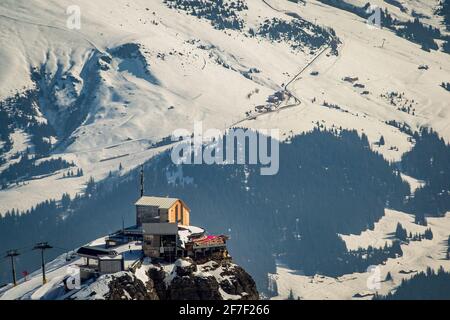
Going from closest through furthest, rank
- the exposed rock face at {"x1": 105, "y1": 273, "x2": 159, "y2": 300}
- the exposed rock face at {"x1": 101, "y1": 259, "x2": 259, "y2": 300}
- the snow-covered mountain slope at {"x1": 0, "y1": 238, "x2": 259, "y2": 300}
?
the exposed rock face at {"x1": 105, "y1": 273, "x2": 159, "y2": 300} → the snow-covered mountain slope at {"x1": 0, "y1": 238, "x2": 259, "y2": 300} → the exposed rock face at {"x1": 101, "y1": 259, "x2": 259, "y2": 300}

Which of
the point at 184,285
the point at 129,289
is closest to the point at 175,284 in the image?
the point at 184,285

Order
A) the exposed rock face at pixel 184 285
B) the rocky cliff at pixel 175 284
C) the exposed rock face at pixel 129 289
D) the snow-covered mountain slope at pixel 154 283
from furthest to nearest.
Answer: the exposed rock face at pixel 184 285
the snow-covered mountain slope at pixel 154 283
the rocky cliff at pixel 175 284
the exposed rock face at pixel 129 289

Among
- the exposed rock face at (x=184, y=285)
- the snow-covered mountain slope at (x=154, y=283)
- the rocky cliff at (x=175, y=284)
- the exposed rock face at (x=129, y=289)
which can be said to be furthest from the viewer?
the exposed rock face at (x=184, y=285)

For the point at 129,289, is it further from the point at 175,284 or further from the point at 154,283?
the point at 175,284

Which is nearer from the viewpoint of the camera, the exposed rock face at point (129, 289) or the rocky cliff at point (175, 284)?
the exposed rock face at point (129, 289)
